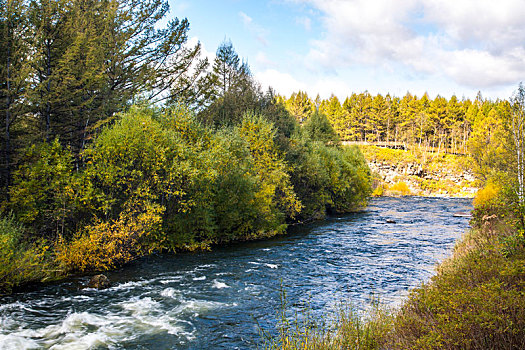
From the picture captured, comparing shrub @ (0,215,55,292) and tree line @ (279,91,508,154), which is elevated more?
tree line @ (279,91,508,154)

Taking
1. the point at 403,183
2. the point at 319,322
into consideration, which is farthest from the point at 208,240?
the point at 403,183

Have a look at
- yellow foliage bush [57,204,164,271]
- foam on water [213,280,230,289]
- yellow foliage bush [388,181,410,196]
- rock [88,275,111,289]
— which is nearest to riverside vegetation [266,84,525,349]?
foam on water [213,280,230,289]

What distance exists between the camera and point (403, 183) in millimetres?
91875

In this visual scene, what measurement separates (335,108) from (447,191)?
57.8 meters

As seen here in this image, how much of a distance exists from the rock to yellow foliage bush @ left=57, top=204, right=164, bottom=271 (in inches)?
70.6

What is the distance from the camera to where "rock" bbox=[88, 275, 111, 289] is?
52.8ft

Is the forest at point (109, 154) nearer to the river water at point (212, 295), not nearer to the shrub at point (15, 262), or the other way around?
the shrub at point (15, 262)

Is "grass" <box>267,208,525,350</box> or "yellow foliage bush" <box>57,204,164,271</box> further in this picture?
"yellow foliage bush" <box>57,204,164,271</box>

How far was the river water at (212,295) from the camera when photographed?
37.6ft

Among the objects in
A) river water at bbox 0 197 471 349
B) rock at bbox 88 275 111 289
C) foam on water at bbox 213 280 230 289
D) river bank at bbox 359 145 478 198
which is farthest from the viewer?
river bank at bbox 359 145 478 198

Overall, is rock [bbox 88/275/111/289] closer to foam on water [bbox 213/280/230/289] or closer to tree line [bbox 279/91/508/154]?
foam on water [bbox 213/280/230/289]

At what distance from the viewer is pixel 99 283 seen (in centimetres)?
1620

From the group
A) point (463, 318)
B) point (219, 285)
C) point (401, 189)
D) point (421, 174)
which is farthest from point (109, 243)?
point (421, 174)

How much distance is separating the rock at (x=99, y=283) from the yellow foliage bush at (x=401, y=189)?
80.5 meters
